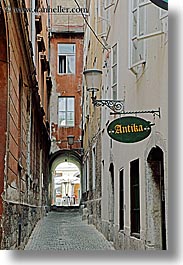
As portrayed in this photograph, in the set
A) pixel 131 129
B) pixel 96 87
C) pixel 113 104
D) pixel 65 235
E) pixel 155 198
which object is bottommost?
pixel 65 235

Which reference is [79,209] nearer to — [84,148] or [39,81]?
[84,148]

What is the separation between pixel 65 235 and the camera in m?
4.00

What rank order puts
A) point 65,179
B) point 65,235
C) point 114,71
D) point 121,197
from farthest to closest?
point 65,179
point 114,71
point 121,197
point 65,235

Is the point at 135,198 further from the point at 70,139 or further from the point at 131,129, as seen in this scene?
the point at 70,139

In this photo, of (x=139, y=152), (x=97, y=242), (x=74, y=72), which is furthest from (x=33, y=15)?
(x=97, y=242)

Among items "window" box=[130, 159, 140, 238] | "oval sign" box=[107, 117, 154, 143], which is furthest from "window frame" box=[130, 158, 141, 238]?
"oval sign" box=[107, 117, 154, 143]

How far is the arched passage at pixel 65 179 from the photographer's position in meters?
4.56

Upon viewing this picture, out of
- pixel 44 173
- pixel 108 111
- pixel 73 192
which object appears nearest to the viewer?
pixel 108 111


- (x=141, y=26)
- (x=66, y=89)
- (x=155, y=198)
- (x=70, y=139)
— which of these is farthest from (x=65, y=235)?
(x=141, y=26)

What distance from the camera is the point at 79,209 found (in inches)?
183

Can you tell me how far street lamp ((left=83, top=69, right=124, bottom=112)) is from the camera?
3.99 metres

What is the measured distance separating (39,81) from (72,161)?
0.80m

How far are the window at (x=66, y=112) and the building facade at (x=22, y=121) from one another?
0.48 feet

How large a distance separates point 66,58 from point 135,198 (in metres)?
1.00
